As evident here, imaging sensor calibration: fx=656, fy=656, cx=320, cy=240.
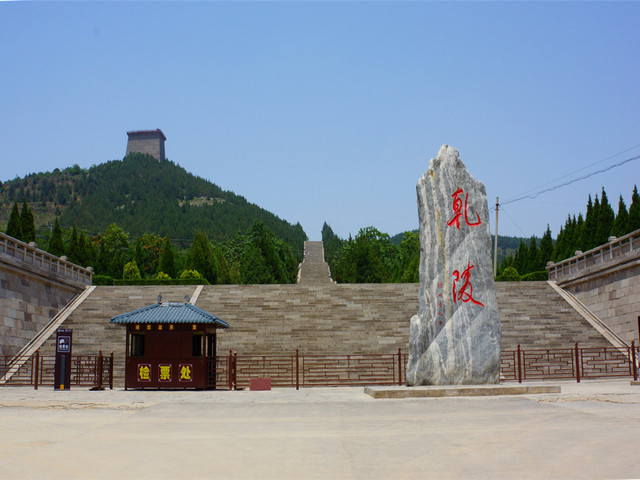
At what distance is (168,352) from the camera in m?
15.4

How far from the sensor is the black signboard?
15.3 m

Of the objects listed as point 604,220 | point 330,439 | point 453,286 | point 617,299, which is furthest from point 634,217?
point 330,439

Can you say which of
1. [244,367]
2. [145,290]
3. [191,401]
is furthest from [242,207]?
[191,401]

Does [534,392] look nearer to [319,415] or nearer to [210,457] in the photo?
[319,415]

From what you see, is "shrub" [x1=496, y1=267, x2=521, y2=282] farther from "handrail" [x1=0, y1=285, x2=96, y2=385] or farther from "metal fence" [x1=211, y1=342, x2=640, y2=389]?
"handrail" [x1=0, y1=285, x2=96, y2=385]

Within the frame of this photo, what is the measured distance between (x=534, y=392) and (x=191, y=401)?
20.3 ft

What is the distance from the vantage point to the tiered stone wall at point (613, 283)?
67.3 ft

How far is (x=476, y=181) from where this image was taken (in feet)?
43.7

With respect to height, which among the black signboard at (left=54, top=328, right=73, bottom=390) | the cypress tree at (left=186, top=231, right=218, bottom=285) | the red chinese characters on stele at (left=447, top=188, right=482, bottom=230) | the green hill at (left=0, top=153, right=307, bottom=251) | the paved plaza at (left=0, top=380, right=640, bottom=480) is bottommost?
the paved plaza at (left=0, top=380, right=640, bottom=480)

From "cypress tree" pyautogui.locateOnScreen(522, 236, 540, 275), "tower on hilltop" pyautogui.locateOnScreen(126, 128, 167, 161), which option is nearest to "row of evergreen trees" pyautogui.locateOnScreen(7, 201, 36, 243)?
"cypress tree" pyautogui.locateOnScreen(522, 236, 540, 275)

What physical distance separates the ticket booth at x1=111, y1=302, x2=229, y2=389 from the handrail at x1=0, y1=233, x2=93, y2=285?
731cm

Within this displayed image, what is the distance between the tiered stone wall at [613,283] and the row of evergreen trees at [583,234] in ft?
13.7

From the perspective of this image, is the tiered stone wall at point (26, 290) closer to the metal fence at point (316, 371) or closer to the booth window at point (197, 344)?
the metal fence at point (316, 371)

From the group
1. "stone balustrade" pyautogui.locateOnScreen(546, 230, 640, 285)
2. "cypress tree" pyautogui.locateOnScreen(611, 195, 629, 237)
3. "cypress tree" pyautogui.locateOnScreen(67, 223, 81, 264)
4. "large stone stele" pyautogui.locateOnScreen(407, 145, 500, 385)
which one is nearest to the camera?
"large stone stele" pyautogui.locateOnScreen(407, 145, 500, 385)
